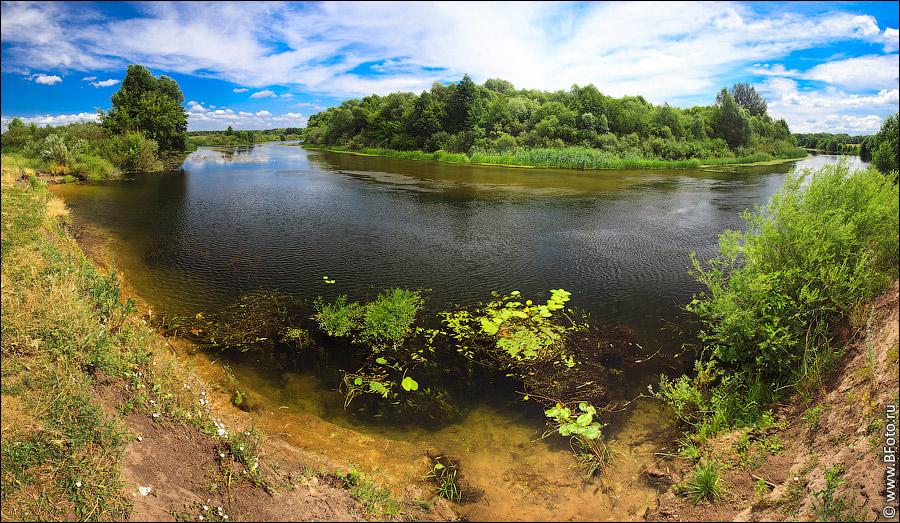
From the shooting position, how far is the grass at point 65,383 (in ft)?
10.6

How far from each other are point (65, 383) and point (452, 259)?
29.1 feet

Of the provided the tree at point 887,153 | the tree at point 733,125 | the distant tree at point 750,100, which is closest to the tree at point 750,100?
the distant tree at point 750,100

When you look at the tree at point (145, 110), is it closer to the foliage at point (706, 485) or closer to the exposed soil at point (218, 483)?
the exposed soil at point (218, 483)

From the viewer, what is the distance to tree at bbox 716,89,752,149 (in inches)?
2336

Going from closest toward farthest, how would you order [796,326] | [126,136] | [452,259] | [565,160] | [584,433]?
[584,433]
[796,326]
[452,259]
[126,136]
[565,160]

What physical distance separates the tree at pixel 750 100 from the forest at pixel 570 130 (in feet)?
38.7

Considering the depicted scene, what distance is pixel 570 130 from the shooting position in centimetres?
5109

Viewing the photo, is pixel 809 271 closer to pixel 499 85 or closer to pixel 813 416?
pixel 813 416

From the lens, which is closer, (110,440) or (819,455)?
(110,440)

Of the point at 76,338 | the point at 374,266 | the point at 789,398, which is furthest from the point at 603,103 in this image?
the point at 76,338

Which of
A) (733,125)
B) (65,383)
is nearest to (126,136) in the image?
(65,383)

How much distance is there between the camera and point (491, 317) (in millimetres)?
8234

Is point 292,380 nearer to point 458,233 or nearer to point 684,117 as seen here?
point 458,233

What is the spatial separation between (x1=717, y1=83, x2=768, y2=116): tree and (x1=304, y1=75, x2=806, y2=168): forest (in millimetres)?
11783
